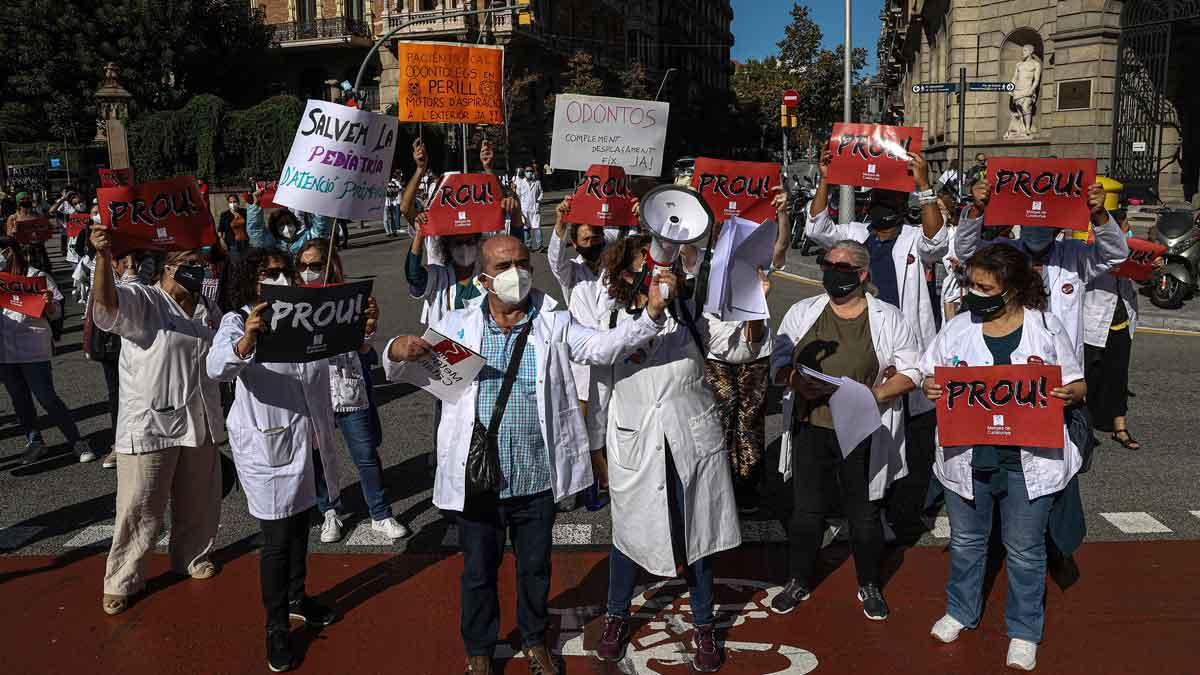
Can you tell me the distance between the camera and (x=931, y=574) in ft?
16.8

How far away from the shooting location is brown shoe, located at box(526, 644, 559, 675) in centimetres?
404

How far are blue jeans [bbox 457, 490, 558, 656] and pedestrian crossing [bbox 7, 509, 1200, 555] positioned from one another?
5.19 ft

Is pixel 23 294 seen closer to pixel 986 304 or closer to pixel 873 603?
pixel 873 603

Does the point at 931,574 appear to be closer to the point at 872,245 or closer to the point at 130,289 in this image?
the point at 872,245

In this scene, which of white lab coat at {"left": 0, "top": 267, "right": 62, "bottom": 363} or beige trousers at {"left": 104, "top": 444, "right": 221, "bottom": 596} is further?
white lab coat at {"left": 0, "top": 267, "right": 62, "bottom": 363}

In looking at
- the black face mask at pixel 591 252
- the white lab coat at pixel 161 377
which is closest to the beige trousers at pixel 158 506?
the white lab coat at pixel 161 377

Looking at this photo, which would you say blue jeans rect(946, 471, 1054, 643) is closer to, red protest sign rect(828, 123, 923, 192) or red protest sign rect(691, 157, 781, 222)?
red protest sign rect(691, 157, 781, 222)

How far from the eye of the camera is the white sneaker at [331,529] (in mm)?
5680

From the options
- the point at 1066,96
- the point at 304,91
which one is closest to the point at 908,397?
the point at 1066,96

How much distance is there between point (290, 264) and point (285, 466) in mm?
939

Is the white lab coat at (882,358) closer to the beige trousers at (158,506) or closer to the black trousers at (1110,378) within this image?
the beige trousers at (158,506)

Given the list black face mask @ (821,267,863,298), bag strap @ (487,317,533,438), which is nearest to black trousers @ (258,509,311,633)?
bag strap @ (487,317,533,438)

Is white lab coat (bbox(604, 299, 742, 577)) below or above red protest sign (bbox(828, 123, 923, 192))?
below

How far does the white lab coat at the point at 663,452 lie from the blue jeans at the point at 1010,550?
3.44ft
